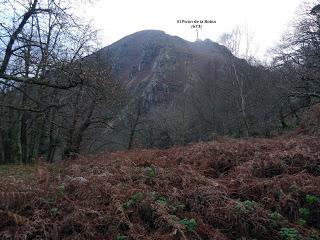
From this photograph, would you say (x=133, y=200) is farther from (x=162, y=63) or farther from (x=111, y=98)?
(x=162, y=63)

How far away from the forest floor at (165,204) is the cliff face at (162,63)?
33190 millimetres

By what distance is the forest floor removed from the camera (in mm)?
4988

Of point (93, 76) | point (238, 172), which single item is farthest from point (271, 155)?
point (93, 76)

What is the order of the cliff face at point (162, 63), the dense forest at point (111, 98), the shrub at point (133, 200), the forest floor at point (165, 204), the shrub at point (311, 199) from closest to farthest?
the forest floor at point (165, 204)
the shrub at point (133, 200)
the shrub at point (311, 199)
the dense forest at point (111, 98)
the cliff face at point (162, 63)

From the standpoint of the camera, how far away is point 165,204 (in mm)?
5551

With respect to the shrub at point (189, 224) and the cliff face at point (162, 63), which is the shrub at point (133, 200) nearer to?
the shrub at point (189, 224)

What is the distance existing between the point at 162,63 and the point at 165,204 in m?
78.2

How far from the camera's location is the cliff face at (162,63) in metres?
58.5

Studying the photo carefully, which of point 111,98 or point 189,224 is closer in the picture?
point 189,224

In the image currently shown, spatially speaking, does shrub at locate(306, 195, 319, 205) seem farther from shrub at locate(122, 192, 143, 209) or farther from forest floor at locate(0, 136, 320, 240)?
shrub at locate(122, 192, 143, 209)

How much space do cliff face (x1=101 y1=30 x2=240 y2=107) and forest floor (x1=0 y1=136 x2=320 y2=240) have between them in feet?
109

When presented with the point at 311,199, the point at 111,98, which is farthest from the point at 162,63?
the point at 311,199

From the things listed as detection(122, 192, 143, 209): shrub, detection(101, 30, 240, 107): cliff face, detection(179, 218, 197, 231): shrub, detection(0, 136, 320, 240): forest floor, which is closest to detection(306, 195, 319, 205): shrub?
detection(0, 136, 320, 240): forest floor

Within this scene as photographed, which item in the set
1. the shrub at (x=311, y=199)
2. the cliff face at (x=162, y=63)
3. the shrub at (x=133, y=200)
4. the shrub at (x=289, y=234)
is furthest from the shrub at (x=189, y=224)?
the cliff face at (x=162, y=63)
